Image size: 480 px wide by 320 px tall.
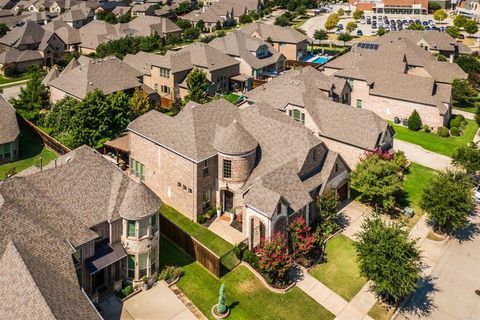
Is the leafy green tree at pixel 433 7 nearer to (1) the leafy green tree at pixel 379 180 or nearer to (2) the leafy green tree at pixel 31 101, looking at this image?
(1) the leafy green tree at pixel 379 180

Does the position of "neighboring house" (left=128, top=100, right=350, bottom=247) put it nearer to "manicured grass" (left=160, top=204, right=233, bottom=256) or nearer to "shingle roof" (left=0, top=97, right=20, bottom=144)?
"manicured grass" (left=160, top=204, right=233, bottom=256)

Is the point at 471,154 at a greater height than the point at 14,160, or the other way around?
the point at 471,154

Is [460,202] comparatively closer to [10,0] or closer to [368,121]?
[368,121]

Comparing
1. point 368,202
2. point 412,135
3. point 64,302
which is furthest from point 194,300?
point 412,135

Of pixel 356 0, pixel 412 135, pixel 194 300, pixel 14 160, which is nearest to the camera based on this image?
pixel 194 300

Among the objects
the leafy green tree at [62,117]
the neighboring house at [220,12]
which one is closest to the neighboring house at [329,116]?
the leafy green tree at [62,117]

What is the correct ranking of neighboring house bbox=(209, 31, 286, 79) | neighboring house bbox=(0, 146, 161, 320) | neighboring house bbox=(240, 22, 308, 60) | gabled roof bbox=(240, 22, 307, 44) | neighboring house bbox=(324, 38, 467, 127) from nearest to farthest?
neighboring house bbox=(0, 146, 161, 320) < neighboring house bbox=(324, 38, 467, 127) < neighboring house bbox=(209, 31, 286, 79) < neighboring house bbox=(240, 22, 308, 60) < gabled roof bbox=(240, 22, 307, 44)

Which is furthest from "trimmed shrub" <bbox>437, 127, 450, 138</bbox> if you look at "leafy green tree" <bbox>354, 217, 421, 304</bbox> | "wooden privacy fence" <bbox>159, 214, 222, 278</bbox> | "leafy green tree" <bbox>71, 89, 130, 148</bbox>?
"leafy green tree" <bbox>71, 89, 130, 148</bbox>
